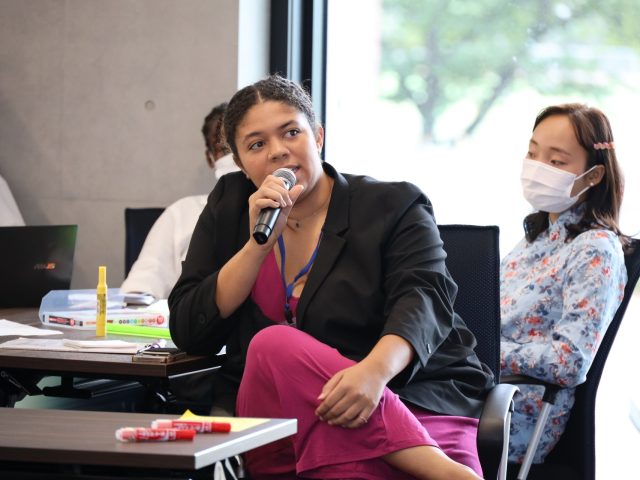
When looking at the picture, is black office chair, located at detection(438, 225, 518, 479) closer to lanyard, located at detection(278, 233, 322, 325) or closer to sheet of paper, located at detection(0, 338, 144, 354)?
lanyard, located at detection(278, 233, 322, 325)

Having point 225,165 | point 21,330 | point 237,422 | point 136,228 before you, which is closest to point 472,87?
point 225,165

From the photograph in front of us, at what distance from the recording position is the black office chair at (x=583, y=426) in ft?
7.97

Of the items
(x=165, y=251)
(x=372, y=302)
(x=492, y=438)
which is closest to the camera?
(x=492, y=438)

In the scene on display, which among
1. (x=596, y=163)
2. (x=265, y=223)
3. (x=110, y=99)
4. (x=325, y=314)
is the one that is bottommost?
(x=325, y=314)

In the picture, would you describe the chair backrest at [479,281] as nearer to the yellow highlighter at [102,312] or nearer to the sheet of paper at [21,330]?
the yellow highlighter at [102,312]

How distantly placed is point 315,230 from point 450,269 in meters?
0.34

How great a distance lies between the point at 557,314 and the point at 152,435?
5.33 feet

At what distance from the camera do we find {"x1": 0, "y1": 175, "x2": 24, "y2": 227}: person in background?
439 cm

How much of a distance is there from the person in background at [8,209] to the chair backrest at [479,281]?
2682 mm

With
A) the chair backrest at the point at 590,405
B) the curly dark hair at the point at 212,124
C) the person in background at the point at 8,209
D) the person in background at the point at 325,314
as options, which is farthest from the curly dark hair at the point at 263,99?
the person in background at the point at 8,209

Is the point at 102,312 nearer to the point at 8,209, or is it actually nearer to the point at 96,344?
the point at 96,344

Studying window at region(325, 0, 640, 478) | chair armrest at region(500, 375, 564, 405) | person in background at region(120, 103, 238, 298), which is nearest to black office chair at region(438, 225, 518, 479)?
chair armrest at region(500, 375, 564, 405)

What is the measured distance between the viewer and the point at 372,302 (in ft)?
6.95

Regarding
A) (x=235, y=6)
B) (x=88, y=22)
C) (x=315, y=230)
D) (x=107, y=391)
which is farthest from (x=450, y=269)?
(x=88, y=22)
